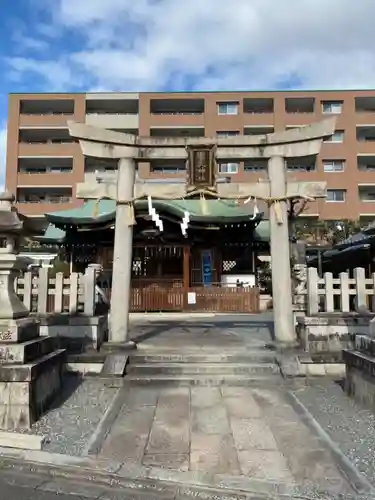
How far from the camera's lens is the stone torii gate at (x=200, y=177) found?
9.20m

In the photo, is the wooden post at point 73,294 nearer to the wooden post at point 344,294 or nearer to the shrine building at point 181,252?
the wooden post at point 344,294

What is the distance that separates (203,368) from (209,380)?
36cm

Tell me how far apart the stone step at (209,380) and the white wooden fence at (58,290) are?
2.11 m

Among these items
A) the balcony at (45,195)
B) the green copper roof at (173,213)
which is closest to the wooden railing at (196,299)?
the green copper roof at (173,213)

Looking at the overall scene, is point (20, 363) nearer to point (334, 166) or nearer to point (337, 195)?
point (337, 195)

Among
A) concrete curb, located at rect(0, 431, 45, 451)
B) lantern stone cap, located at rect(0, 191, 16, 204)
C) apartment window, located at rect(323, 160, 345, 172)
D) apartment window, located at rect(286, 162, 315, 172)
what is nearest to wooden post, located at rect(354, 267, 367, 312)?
concrete curb, located at rect(0, 431, 45, 451)

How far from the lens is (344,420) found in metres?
5.58

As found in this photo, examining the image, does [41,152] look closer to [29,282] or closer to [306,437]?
[29,282]

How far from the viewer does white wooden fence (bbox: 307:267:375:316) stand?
8.76 metres

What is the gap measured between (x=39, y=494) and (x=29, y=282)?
5.85 metres

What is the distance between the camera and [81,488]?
378cm

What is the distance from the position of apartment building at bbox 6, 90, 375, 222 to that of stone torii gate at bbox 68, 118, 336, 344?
3159 cm

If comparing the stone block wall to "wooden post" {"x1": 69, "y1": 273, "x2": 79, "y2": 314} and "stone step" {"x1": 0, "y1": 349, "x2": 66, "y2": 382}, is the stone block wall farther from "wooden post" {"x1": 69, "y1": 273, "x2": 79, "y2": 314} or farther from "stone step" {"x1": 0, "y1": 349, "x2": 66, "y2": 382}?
"stone step" {"x1": 0, "y1": 349, "x2": 66, "y2": 382}

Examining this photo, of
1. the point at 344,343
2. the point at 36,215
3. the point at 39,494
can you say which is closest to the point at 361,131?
the point at 36,215
